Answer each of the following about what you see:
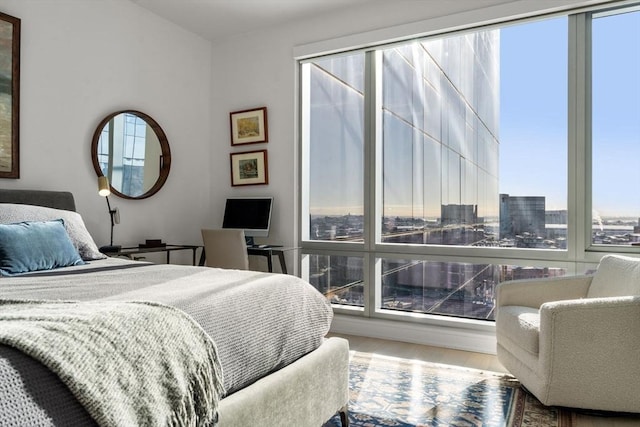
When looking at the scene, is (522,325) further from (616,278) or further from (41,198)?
(41,198)

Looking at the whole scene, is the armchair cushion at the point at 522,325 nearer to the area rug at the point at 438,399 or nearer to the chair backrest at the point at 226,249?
the area rug at the point at 438,399

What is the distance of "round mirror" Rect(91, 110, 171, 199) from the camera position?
357 centimetres

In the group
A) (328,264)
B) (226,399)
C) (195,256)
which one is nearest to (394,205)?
(328,264)

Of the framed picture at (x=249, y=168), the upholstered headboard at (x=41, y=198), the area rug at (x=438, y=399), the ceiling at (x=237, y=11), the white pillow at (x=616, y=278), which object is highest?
the ceiling at (x=237, y=11)

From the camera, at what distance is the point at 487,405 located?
7.72 ft

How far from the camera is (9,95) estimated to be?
2928 mm

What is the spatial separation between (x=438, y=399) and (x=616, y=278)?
118 centimetres

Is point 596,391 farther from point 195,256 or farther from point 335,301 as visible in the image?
point 195,256

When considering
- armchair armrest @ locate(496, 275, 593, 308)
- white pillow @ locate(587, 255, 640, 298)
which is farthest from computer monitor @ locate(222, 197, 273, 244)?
white pillow @ locate(587, 255, 640, 298)

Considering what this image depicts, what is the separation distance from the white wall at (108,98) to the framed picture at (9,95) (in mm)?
61

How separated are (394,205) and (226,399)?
8.91ft

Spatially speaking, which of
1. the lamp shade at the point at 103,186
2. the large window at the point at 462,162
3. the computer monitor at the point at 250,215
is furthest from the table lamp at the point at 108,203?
the large window at the point at 462,162

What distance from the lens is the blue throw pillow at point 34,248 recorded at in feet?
7.11

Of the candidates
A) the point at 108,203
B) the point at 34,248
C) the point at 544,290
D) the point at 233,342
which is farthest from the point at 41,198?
the point at 544,290
